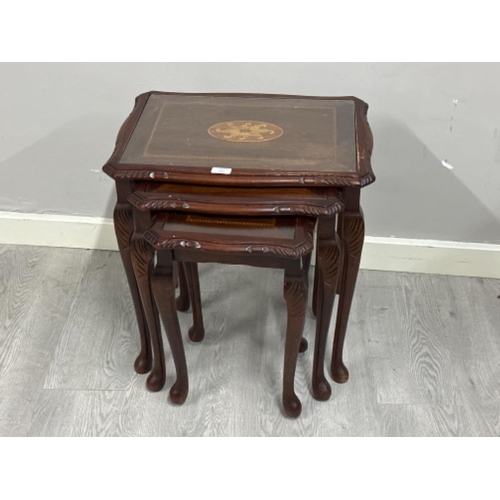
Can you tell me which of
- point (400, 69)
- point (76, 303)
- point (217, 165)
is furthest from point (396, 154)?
point (76, 303)

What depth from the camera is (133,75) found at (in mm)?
1945

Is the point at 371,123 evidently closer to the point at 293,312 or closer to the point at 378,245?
the point at 378,245

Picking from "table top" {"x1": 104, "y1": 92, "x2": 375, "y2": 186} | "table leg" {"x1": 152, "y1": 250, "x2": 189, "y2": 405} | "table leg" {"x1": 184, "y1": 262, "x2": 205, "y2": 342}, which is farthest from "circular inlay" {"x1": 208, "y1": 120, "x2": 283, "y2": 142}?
"table leg" {"x1": 184, "y1": 262, "x2": 205, "y2": 342}

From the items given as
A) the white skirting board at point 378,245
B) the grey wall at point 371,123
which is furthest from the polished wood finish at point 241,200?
the white skirting board at point 378,245

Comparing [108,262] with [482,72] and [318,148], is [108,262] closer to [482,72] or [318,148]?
[318,148]

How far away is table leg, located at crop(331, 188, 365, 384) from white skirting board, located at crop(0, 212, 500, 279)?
459 millimetres

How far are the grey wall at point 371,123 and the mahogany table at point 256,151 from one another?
206 millimetres

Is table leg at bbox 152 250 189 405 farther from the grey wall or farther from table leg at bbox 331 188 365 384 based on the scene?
the grey wall

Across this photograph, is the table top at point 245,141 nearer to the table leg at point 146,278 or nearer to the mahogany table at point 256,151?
the mahogany table at point 256,151

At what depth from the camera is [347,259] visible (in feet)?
5.33

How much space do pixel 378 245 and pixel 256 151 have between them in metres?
0.79

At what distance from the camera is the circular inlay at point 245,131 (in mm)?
1553

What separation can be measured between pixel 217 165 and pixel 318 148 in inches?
8.7

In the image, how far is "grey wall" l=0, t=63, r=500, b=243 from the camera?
74.1 inches
